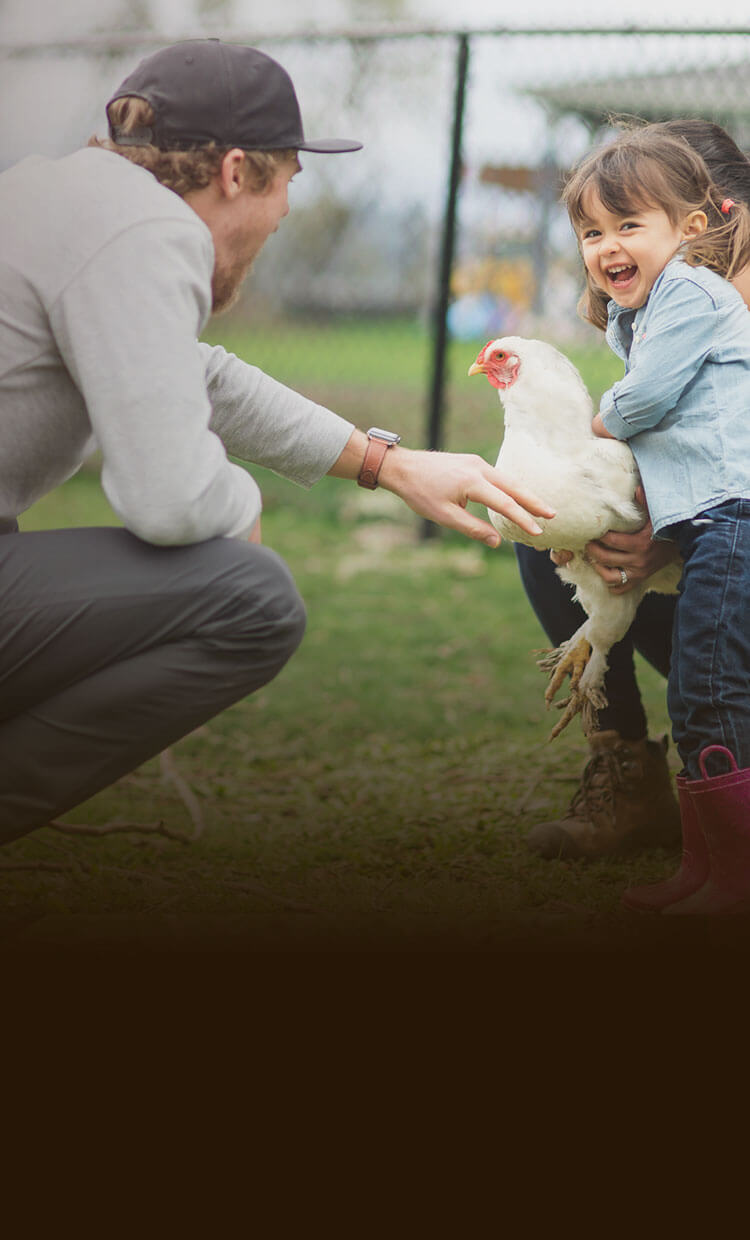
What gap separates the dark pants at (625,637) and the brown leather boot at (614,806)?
0.13ft

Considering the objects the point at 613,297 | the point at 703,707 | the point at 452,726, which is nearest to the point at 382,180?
the point at 452,726

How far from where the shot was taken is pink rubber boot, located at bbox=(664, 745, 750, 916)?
5.81 feet

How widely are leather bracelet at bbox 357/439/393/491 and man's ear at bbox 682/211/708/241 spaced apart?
579 mm

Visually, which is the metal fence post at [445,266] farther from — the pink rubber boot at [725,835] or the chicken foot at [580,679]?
the pink rubber boot at [725,835]

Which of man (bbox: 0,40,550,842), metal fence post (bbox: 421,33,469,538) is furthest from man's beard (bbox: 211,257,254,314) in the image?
metal fence post (bbox: 421,33,469,538)

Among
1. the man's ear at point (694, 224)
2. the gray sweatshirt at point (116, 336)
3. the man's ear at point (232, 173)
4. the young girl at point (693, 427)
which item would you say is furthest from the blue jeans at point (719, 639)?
the man's ear at point (232, 173)

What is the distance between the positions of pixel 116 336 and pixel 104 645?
429 mm

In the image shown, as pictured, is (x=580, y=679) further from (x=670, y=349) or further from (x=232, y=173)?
(x=232, y=173)

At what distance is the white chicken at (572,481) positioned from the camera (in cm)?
190

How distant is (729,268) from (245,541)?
88 cm

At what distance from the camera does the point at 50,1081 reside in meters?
1.38

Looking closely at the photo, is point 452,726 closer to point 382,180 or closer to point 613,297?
point 613,297

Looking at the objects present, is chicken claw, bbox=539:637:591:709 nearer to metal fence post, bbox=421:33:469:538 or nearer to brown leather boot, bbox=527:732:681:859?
brown leather boot, bbox=527:732:681:859

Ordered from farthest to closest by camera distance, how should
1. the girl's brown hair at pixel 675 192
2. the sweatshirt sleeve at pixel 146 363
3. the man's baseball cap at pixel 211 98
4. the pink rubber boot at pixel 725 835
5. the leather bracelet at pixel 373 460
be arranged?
the leather bracelet at pixel 373 460 → the girl's brown hair at pixel 675 192 → the pink rubber boot at pixel 725 835 → the man's baseball cap at pixel 211 98 → the sweatshirt sleeve at pixel 146 363
